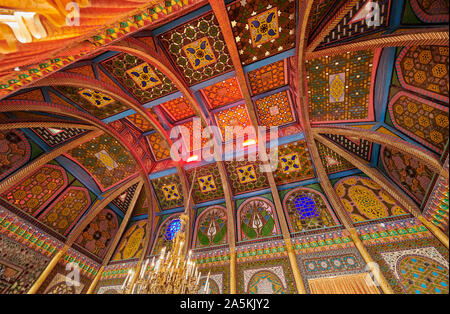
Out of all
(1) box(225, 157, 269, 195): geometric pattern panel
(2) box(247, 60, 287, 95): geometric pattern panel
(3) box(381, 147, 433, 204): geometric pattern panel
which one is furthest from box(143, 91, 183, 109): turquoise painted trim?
(3) box(381, 147, 433, 204): geometric pattern panel

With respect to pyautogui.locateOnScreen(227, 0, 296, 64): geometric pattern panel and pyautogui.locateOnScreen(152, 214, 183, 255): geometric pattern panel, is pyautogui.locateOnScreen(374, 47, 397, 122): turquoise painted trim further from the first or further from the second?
pyautogui.locateOnScreen(152, 214, 183, 255): geometric pattern panel

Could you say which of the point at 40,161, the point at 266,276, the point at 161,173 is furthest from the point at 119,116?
the point at 266,276

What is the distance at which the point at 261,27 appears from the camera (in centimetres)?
544

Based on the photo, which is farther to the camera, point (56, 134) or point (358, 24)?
point (56, 134)

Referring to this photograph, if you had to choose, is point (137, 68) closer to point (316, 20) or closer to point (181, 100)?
point (181, 100)

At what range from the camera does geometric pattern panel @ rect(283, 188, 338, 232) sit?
701 centimetres

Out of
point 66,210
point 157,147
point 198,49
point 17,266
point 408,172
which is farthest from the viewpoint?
point 157,147

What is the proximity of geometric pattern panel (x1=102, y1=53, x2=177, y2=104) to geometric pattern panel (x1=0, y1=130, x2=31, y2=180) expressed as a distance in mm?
4315

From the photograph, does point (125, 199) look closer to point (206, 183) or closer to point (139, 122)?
point (139, 122)

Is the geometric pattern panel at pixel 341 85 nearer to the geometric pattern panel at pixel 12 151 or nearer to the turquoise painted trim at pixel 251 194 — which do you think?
the turquoise painted trim at pixel 251 194

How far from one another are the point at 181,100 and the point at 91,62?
3.01m

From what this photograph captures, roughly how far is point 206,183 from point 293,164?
13.3 feet

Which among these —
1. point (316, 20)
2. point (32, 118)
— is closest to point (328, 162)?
point (316, 20)

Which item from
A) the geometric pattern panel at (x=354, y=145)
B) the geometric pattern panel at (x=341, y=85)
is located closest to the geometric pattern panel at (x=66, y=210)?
the geometric pattern panel at (x=341, y=85)
